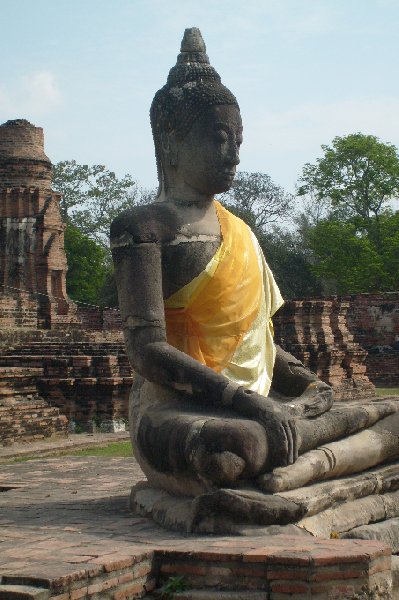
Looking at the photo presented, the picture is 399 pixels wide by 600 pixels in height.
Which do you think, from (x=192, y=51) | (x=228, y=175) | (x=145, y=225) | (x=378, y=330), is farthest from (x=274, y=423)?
(x=378, y=330)

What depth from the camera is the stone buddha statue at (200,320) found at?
471cm

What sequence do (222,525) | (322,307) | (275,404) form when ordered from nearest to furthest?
1. (222,525)
2. (275,404)
3. (322,307)

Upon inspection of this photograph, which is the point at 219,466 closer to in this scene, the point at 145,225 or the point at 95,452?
the point at 145,225

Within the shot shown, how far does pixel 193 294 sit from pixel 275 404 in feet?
2.61

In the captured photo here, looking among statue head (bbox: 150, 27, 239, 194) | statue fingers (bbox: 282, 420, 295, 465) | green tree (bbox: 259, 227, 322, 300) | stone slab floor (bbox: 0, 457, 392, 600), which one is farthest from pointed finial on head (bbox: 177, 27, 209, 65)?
green tree (bbox: 259, 227, 322, 300)

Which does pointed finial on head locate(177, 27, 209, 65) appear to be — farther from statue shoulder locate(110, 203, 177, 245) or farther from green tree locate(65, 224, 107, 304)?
green tree locate(65, 224, 107, 304)

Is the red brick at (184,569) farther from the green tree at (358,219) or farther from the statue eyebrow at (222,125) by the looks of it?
the green tree at (358,219)

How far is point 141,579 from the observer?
12.8ft

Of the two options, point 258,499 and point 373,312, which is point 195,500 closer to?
point 258,499

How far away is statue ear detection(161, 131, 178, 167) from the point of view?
5492 millimetres

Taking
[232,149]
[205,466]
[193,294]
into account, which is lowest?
[205,466]

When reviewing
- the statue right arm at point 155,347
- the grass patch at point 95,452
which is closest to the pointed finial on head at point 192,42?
the statue right arm at point 155,347

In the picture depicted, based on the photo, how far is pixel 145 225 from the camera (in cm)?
519

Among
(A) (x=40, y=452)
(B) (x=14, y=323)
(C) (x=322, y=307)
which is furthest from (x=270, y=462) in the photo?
(B) (x=14, y=323)
